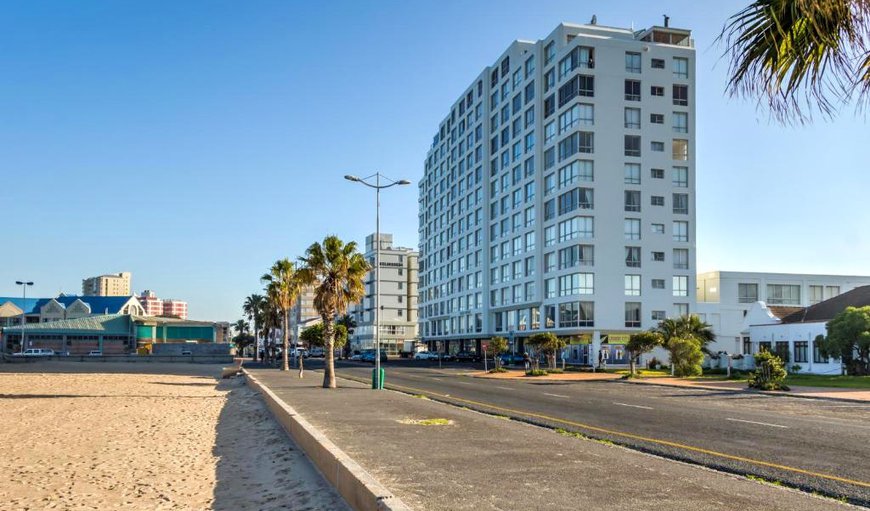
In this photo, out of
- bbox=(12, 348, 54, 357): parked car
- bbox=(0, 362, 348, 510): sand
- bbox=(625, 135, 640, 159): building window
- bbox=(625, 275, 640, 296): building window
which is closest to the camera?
bbox=(0, 362, 348, 510): sand

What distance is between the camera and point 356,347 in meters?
171

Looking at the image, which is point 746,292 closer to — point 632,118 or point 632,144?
point 632,144

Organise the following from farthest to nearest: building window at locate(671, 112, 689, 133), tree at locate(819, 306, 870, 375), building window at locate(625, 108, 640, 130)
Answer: building window at locate(671, 112, 689, 133) < building window at locate(625, 108, 640, 130) < tree at locate(819, 306, 870, 375)

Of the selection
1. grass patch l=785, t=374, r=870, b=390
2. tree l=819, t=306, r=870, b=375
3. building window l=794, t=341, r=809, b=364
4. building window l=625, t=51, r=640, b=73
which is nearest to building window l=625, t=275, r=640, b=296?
building window l=794, t=341, r=809, b=364

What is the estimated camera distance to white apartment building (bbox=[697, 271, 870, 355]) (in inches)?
3386

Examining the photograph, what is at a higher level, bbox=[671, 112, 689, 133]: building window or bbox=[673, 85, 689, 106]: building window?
bbox=[673, 85, 689, 106]: building window

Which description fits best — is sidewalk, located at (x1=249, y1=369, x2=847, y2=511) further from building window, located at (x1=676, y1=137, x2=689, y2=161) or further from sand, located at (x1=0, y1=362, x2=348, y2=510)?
building window, located at (x1=676, y1=137, x2=689, y2=161)

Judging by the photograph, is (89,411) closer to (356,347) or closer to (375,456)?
(375,456)

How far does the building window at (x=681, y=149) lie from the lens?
78.0 meters

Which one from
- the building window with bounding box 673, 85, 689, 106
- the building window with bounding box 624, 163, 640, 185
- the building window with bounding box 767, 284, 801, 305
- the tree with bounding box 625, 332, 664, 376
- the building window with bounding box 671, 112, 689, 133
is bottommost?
the tree with bounding box 625, 332, 664, 376

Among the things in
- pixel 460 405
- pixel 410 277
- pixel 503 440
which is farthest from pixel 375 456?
pixel 410 277

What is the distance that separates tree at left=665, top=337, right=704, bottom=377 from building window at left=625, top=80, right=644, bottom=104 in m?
37.0

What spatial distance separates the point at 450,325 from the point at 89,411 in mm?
89914

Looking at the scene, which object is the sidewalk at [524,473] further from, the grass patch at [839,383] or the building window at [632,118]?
the building window at [632,118]
